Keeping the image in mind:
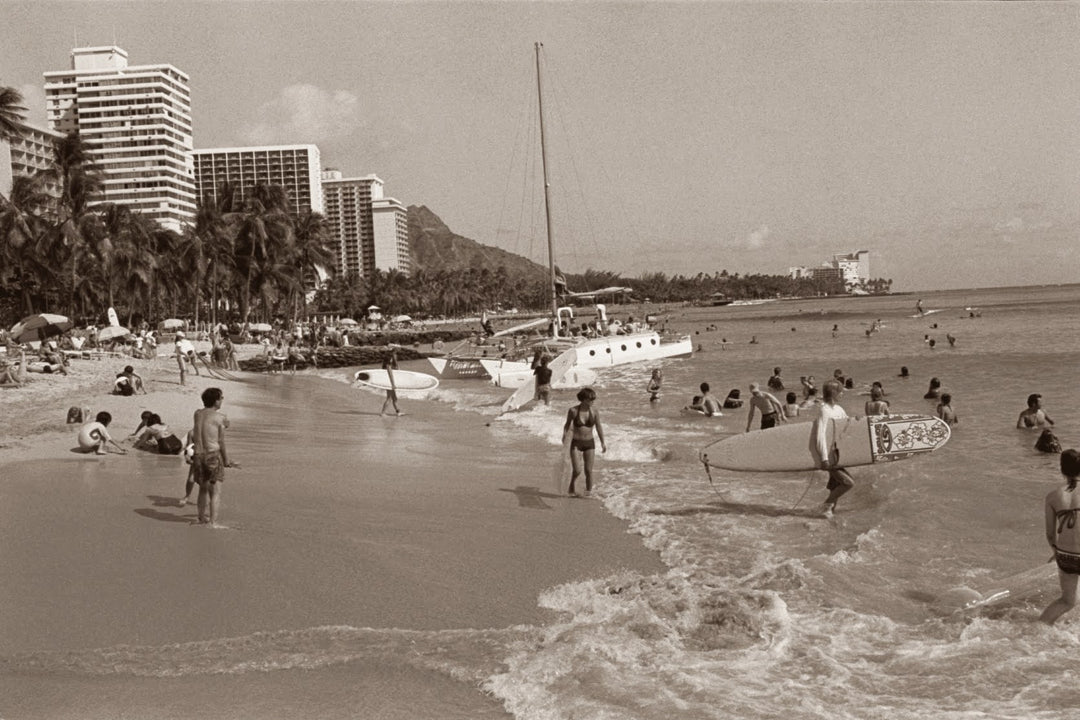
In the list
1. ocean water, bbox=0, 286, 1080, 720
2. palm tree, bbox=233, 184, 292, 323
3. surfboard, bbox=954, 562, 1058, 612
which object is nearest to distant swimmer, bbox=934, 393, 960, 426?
ocean water, bbox=0, 286, 1080, 720

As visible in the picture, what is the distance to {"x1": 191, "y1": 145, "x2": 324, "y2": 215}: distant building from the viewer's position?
18562cm

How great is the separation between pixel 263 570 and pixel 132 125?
A: 158m

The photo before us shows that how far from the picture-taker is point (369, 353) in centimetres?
5138

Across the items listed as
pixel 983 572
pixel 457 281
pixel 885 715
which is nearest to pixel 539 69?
pixel 983 572

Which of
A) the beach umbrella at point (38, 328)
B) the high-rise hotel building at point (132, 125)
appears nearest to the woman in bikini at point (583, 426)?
the beach umbrella at point (38, 328)

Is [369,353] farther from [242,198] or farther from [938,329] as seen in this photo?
[938,329]

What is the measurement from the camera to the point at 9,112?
35.4m

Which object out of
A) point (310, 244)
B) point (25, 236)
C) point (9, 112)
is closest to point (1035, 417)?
point (9, 112)

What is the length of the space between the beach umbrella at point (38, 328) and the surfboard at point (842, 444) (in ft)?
88.1

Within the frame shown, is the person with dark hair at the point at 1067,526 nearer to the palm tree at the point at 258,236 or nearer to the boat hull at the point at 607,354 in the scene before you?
the boat hull at the point at 607,354

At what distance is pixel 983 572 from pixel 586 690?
452 centimetres

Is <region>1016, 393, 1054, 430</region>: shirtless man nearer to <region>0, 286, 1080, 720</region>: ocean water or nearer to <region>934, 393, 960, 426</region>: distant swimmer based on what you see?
<region>934, 393, 960, 426</region>: distant swimmer

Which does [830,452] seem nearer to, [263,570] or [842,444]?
[842,444]

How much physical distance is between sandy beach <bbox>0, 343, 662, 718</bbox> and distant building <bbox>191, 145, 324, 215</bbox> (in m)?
181
